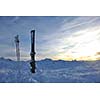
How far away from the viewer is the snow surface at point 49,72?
4.62 meters

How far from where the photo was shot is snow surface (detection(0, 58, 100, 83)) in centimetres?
462

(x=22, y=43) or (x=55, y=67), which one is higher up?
(x=22, y=43)

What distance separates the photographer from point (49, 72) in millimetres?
4641

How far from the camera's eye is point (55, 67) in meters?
4.65

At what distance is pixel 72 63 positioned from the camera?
4.64 m

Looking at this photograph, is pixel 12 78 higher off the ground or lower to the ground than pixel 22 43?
lower
